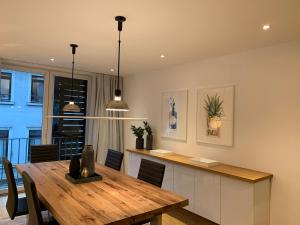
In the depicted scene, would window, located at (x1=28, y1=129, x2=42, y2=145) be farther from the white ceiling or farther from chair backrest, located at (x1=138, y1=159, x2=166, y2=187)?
chair backrest, located at (x1=138, y1=159, x2=166, y2=187)

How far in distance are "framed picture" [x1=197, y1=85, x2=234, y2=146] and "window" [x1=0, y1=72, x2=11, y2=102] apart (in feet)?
11.7

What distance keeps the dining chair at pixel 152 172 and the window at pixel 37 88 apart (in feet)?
9.71

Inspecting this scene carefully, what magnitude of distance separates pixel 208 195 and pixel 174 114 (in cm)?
162

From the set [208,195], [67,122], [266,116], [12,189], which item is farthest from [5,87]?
[266,116]

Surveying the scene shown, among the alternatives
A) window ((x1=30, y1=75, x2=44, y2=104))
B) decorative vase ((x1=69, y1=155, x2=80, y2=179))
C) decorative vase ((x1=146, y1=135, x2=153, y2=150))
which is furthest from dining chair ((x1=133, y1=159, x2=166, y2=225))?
window ((x1=30, y1=75, x2=44, y2=104))

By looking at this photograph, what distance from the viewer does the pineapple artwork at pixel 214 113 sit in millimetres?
3408

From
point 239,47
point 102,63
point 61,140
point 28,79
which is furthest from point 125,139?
point 239,47

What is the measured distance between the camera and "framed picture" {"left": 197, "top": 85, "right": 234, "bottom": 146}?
3.28m

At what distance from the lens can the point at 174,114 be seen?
4172 mm

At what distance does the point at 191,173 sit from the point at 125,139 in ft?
8.24

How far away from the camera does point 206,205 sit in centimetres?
306

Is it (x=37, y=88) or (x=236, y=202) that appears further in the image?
(x=37, y=88)

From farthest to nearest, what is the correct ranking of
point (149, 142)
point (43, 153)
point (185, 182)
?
point (149, 142) < point (43, 153) < point (185, 182)

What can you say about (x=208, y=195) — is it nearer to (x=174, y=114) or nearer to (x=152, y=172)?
(x=152, y=172)
